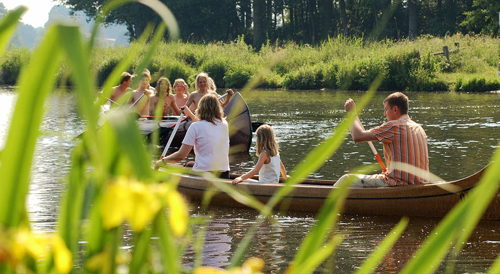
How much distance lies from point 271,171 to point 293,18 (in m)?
49.4

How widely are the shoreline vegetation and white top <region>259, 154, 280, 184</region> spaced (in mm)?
15009

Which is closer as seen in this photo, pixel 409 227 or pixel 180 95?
pixel 409 227

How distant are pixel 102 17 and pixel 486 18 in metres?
37.6

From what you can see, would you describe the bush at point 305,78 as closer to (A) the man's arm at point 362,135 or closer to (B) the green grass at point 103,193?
(A) the man's arm at point 362,135

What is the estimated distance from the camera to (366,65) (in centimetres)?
2592

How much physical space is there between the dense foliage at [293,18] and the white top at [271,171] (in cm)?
3389

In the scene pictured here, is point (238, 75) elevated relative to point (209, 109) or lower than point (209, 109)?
elevated

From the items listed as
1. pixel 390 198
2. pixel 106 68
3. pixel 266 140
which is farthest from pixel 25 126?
pixel 106 68

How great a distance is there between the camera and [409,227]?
593 centimetres

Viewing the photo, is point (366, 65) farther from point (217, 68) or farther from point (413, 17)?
point (413, 17)

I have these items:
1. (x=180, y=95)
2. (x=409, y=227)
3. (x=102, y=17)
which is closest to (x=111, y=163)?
(x=102, y=17)

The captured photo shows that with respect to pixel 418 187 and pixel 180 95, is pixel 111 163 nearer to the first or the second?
pixel 418 187

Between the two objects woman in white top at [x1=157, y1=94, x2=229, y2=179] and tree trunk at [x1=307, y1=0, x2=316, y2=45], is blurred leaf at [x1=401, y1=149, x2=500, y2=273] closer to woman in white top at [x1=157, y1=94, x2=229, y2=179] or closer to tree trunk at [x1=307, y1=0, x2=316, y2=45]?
woman in white top at [x1=157, y1=94, x2=229, y2=179]

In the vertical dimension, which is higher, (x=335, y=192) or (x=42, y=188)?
(x=335, y=192)
